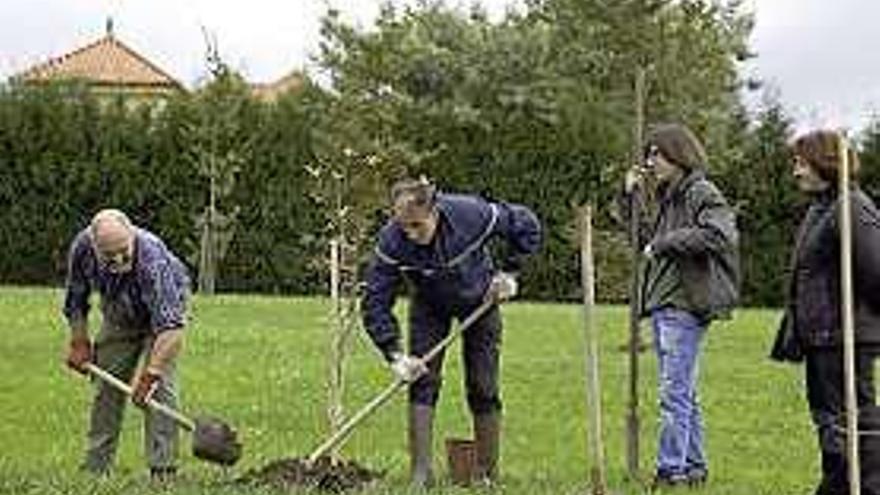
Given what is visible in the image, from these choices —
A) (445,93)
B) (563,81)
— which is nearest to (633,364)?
(563,81)

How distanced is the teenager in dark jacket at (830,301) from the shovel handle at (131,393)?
2.95m

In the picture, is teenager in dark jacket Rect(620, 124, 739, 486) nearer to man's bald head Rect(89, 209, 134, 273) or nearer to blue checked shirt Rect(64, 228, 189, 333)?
blue checked shirt Rect(64, 228, 189, 333)

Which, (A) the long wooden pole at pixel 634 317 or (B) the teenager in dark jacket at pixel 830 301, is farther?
(A) the long wooden pole at pixel 634 317

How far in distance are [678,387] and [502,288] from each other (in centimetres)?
108

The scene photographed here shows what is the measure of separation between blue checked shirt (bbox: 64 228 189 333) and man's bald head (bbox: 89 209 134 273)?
9cm

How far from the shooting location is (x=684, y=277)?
9.34 meters

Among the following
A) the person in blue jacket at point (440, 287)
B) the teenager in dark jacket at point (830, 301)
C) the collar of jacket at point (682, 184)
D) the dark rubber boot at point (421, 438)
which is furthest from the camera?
the collar of jacket at point (682, 184)

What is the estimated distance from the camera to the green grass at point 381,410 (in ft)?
31.9

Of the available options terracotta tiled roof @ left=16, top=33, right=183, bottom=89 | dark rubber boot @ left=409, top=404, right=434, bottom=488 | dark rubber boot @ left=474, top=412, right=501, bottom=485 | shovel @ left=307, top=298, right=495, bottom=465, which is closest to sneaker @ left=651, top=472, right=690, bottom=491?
dark rubber boot @ left=474, top=412, right=501, bottom=485

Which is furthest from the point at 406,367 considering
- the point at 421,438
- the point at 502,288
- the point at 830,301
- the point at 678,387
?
the point at 830,301

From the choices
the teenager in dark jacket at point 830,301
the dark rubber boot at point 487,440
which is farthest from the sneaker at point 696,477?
the teenager in dark jacket at point 830,301

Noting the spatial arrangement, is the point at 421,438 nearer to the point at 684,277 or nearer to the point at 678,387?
the point at 678,387

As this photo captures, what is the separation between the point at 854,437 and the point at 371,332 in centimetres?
284

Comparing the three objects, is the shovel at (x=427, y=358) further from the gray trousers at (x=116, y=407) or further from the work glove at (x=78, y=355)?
the work glove at (x=78, y=355)
